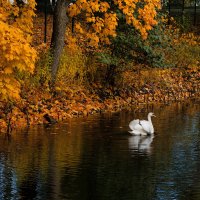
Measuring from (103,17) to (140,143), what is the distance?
9899 mm

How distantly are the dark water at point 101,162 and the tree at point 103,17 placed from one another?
12.2ft

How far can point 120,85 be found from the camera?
3419 centimetres

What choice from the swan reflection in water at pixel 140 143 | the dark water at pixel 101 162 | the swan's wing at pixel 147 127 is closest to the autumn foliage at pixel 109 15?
the dark water at pixel 101 162

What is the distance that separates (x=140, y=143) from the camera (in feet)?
75.5

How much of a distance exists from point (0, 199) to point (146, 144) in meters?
7.73

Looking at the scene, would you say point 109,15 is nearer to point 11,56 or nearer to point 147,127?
point 147,127

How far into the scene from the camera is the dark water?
16.6 m

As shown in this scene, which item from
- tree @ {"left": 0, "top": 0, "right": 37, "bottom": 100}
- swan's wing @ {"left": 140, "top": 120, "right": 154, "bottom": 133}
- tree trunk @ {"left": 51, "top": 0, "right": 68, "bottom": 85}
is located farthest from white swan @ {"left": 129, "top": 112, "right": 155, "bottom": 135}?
tree trunk @ {"left": 51, "top": 0, "right": 68, "bottom": 85}

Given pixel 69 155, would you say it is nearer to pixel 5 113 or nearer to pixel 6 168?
pixel 6 168

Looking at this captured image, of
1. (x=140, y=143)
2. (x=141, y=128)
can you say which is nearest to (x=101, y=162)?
(x=140, y=143)

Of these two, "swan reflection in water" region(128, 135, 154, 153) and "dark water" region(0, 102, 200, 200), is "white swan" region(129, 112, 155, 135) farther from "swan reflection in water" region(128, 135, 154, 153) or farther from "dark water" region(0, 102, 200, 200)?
"dark water" region(0, 102, 200, 200)

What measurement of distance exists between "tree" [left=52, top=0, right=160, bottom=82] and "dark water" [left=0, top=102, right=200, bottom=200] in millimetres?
3723

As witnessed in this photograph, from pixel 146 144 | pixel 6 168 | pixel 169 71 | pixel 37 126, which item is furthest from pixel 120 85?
pixel 6 168

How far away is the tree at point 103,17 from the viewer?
28.9 metres
